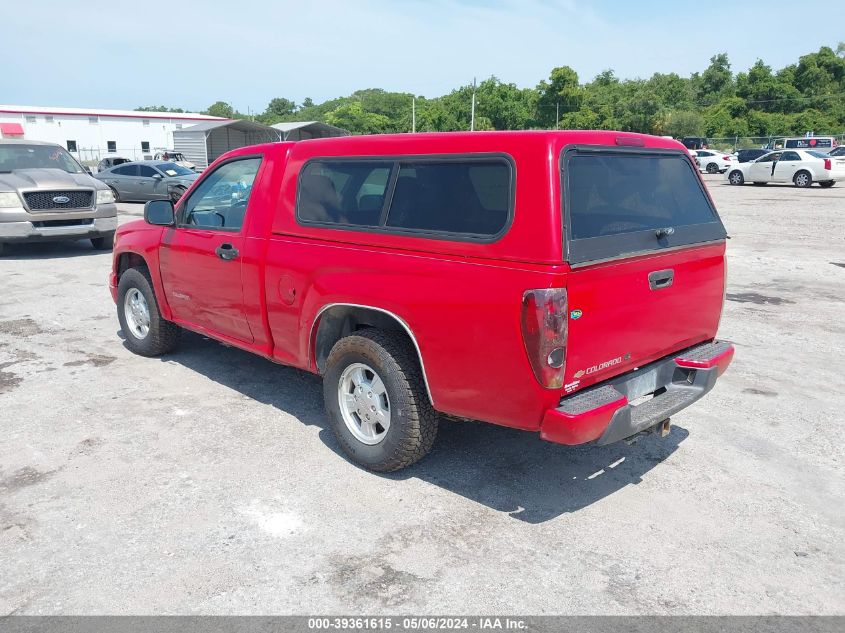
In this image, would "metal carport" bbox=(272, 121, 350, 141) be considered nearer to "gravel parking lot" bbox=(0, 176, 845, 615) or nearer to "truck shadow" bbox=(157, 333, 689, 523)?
"gravel parking lot" bbox=(0, 176, 845, 615)

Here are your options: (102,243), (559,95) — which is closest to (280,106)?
(559,95)

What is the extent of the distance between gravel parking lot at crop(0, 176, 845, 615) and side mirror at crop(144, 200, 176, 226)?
1331mm

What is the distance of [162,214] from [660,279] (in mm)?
3907

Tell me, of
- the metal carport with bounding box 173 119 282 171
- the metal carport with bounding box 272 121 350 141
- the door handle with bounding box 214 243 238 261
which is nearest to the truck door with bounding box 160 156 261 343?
the door handle with bounding box 214 243 238 261

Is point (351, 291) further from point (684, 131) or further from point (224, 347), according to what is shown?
point (684, 131)

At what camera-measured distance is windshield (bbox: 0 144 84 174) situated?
11945mm

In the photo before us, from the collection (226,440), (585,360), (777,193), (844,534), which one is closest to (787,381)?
(844,534)

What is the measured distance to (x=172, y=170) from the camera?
74.3ft

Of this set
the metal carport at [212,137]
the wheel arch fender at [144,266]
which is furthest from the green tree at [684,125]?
the wheel arch fender at [144,266]

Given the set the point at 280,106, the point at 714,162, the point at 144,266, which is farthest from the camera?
the point at 280,106

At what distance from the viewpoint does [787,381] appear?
5922mm

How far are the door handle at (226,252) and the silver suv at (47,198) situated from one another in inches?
309

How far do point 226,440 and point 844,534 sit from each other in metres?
3.69

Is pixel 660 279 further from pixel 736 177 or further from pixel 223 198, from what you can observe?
pixel 736 177
